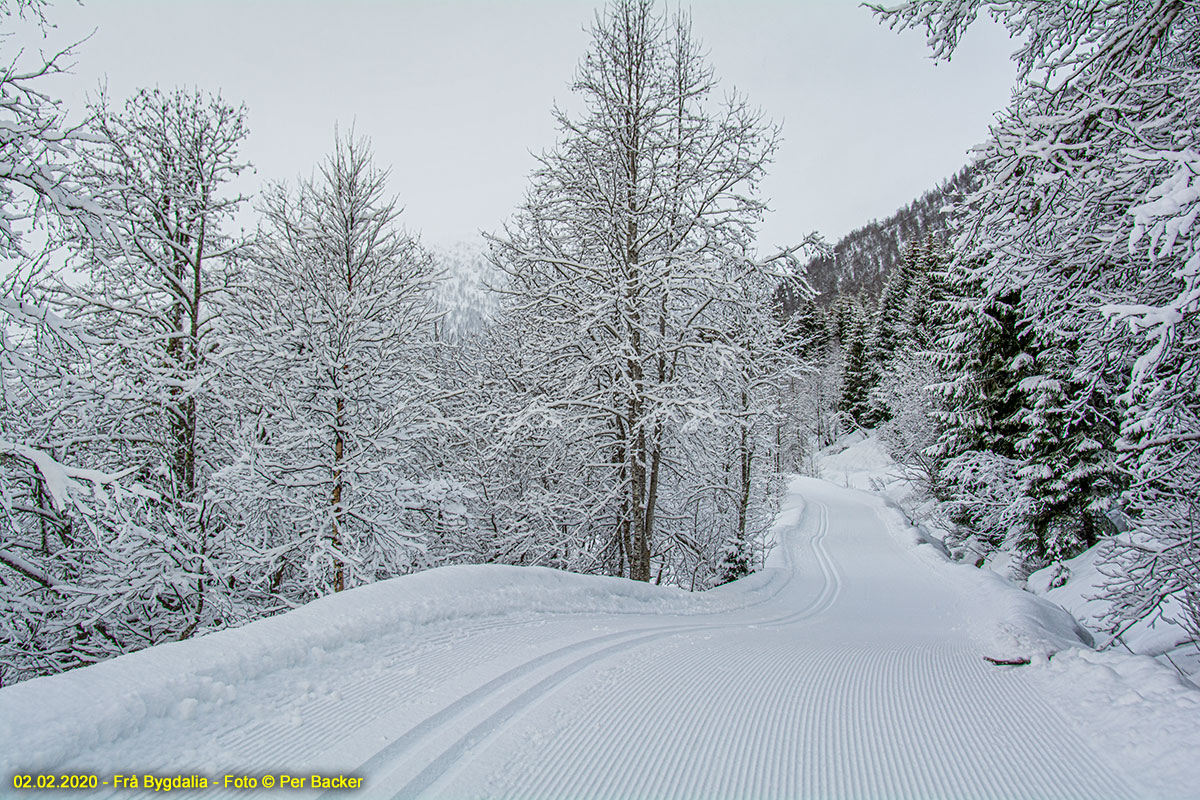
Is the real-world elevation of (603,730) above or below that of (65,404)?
below

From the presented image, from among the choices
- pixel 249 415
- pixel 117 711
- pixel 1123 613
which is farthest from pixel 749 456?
pixel 117 711

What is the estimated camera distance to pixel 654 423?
8039mm

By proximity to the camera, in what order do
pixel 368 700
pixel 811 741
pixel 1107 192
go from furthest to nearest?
pixel 1107 192
pixel 368 700
pixel 811 741

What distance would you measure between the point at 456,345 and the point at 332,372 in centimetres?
213

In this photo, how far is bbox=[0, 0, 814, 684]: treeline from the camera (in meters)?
7.23

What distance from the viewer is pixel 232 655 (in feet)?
10.2

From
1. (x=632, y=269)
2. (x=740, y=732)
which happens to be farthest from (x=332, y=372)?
(x=740, y=732)

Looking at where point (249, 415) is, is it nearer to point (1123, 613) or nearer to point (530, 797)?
point (530, 797)

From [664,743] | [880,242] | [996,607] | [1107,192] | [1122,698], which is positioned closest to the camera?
[664,743]

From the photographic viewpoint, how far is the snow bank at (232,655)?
2293mm

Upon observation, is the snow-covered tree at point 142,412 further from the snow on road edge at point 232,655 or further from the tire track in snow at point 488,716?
the tire track in snow at point 488,716

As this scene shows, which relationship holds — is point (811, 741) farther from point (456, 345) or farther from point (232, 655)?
point (456, 345)

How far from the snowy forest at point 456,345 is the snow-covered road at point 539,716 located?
5.75ft

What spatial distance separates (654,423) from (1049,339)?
1032 cm
